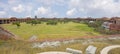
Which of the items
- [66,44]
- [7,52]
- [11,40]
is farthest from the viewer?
[11,40]

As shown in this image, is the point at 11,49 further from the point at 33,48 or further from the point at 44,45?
the point at 44,45

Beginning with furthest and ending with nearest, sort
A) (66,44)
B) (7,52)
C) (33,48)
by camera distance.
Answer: (66,44) → (33,48) → (7,52)

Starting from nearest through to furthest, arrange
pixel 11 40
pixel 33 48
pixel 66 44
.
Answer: pixel 33 48, pixel 66 44, pixel 11 40

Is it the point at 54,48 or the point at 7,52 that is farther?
the point at 54,48

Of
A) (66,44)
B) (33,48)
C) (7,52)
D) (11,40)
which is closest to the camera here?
(7,52)

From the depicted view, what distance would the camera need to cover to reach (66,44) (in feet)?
72.7

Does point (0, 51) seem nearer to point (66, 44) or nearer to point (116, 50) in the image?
point (66, 44)

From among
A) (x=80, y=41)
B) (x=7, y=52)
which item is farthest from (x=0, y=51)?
(x=80, y=41)

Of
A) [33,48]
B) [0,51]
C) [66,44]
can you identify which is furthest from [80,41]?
[0,51]

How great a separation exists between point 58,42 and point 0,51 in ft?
21.0

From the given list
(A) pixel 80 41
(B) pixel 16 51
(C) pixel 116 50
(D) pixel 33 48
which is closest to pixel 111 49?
(C) pixel 116 50

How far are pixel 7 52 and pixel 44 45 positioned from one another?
4151 millimetres

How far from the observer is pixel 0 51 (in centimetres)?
1938

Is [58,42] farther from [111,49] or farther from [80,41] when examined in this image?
[111,49]
